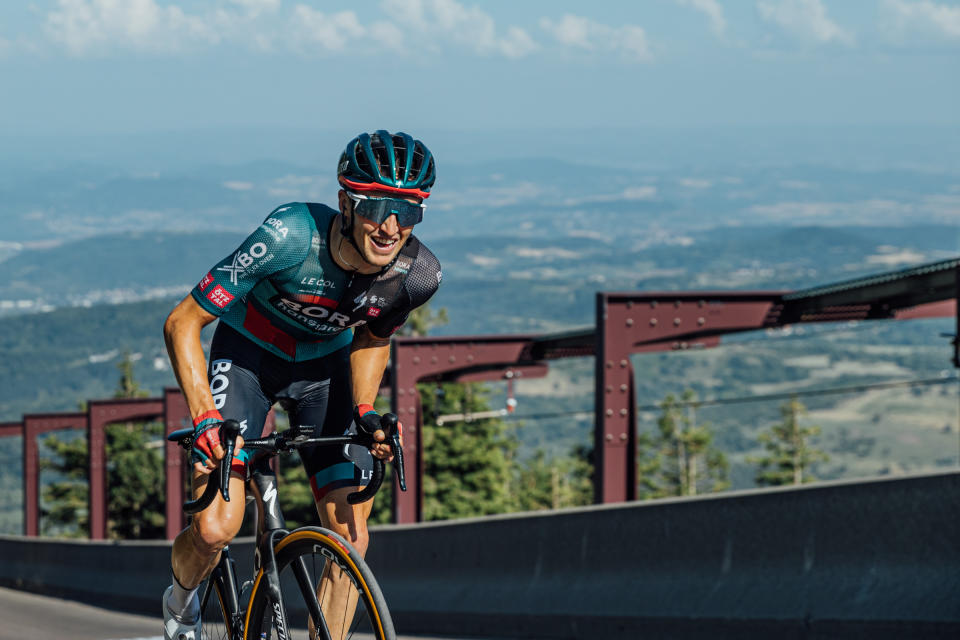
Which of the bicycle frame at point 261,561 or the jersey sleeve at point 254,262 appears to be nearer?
the bicycle frame at point 261,561

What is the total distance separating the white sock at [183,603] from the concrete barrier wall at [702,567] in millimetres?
2860

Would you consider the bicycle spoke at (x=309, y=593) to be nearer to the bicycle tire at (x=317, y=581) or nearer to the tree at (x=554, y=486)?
the bicycle tire at (x=317, y=581)

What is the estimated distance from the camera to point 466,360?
607 inches

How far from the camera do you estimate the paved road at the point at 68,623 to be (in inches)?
385

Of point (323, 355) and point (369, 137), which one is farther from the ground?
point (369, 137)

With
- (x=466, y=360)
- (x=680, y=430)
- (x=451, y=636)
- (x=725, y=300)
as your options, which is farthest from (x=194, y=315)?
(x=680, y=430)

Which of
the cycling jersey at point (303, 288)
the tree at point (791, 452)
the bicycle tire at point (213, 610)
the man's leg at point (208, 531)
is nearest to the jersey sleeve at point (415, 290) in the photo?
the cycling jersey at point (303, 288)

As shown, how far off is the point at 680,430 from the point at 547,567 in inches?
3700

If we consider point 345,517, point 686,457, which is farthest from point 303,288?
point 686,457

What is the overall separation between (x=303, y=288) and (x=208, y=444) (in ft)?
2.71

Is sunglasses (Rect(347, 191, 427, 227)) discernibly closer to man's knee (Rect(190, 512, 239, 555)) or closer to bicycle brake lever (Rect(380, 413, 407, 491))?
bicycle brake lever (Rect(380, 413, 407, 491))

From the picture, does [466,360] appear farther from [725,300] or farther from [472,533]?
[472,533]

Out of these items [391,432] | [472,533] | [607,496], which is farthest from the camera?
[607,496]

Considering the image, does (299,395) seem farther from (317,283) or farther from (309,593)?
(309,593)
